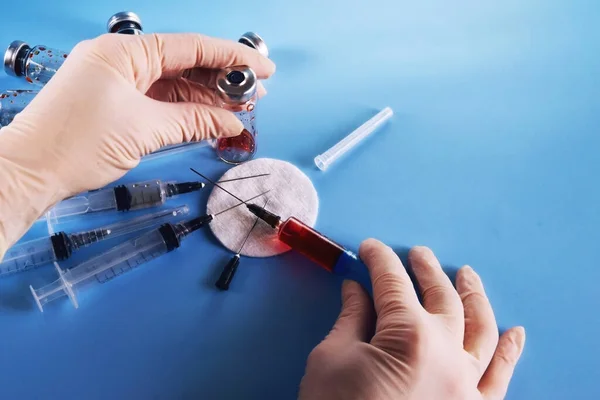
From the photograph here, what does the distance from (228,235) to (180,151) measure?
30cm

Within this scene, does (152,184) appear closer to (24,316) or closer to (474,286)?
(24,316)

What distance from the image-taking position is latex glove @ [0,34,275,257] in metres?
1.03

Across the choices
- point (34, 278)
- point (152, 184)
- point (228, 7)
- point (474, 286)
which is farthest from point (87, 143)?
point (474, 286)

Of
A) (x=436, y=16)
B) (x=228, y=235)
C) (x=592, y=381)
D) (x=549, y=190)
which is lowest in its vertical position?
(x=228, y=235)

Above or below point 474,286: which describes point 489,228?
above

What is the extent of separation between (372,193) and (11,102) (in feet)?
3.48

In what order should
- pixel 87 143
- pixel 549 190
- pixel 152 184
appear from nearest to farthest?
pixel 87 143
pixel 152 184
pixel 549 190

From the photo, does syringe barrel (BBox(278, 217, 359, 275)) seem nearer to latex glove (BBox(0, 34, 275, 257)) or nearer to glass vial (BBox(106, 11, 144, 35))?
latex glove (BBox(0, 34, 275, 257))

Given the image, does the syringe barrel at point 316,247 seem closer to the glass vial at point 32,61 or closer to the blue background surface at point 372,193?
the blue background surface at point 372,193

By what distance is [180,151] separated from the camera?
1.38 m

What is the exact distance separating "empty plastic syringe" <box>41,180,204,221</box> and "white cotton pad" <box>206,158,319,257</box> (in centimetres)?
9

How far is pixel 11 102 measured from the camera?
4.50 ft

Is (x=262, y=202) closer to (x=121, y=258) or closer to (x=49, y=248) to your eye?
(x=121, y=258)

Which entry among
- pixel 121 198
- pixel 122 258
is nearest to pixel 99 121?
pixel 121 198
